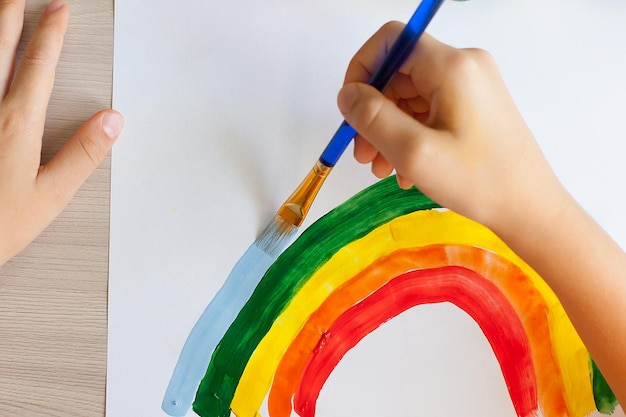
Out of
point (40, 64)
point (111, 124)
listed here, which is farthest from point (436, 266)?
point (40, 64)

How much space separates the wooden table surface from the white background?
0.02m

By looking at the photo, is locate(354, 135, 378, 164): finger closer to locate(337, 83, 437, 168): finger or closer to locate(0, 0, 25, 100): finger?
locate(337, 83, 437, 168): finger

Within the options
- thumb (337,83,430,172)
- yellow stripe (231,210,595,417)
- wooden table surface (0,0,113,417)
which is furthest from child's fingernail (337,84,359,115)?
wooden table surface (0,0,113,417)

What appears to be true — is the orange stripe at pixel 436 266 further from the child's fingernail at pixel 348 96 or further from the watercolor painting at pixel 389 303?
the child's fingernail at pixel 348 96

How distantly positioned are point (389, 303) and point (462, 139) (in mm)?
260

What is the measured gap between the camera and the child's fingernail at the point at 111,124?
70cm

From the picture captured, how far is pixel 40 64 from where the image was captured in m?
0.70

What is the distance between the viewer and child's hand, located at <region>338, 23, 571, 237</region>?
535 millimetres

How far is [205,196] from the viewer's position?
28.3 inches

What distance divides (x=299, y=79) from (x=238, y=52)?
0.08 m

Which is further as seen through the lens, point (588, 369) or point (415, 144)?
point (588, 369)

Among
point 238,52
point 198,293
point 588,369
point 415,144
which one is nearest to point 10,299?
point 198,293

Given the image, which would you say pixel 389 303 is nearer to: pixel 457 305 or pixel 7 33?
pixel 457 305

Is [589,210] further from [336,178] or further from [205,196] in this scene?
[205,196]
